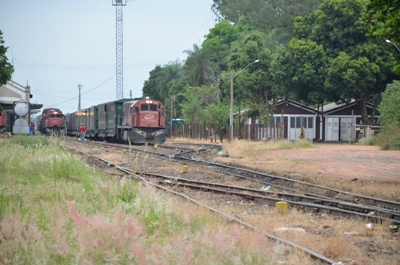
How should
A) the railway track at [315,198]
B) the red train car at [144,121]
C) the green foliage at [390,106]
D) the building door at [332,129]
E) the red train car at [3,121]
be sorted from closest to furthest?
the railway track at [315,198] < the green foliage at [390,106] < the red train car at [144,121] < the red train car at [3,121] < the building door at [332,129]

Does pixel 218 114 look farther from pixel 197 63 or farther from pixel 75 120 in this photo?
pixel 197 63

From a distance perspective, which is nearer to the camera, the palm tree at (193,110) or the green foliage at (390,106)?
the green foliage at (390,106)

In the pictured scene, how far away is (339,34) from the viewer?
47938 millimetres

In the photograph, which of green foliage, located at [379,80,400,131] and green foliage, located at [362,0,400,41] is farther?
green foliage, located at [379,80,400,131]

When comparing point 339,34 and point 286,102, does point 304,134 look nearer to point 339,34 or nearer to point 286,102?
point 286,102

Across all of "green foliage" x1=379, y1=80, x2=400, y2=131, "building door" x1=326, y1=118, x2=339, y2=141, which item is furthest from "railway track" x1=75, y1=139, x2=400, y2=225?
"building door" x1=326, y1=118, x2=339, y2=141

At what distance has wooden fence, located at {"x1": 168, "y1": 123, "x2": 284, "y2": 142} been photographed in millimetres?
48656

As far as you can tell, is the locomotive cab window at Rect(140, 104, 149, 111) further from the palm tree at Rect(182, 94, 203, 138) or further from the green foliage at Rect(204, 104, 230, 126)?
Answer: the palm tree at Rect(182, 94, 203, 138)

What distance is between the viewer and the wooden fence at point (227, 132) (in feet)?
160

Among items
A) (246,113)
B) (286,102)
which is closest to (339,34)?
(286,102)

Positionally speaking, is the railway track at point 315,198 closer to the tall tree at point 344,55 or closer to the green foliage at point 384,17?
the green foliage at point 384,17

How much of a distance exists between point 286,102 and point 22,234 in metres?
50.0

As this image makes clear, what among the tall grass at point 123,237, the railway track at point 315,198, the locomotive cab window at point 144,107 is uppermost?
the locomotive cab window at point 144,107

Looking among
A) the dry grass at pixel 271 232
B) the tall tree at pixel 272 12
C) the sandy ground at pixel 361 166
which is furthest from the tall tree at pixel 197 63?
the dry grass at pixel 271 232
